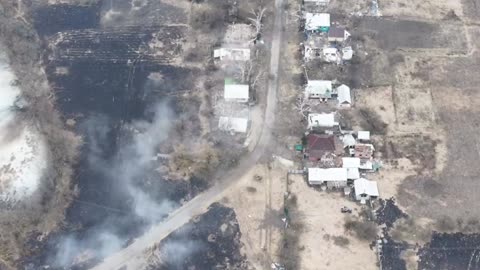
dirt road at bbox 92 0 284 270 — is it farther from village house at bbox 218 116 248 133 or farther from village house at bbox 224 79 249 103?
village house at bbox 224 79 249 103

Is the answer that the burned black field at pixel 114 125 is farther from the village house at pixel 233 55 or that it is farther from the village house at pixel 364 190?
the village house at pixel 364 190

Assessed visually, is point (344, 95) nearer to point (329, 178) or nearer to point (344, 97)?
point (344, 97)

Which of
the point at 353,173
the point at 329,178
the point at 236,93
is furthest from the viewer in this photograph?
the point at 236,93

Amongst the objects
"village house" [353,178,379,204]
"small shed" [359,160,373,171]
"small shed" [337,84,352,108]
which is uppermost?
"small shed" [337,84,352,108]

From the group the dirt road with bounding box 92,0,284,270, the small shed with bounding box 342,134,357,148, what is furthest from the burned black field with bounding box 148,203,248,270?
the small shed with bounding box 342,134,357,148

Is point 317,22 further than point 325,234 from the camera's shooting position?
Yes

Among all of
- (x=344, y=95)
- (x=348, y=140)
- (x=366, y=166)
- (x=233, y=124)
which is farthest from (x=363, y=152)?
(x=233, y=124)
